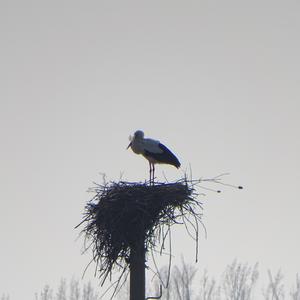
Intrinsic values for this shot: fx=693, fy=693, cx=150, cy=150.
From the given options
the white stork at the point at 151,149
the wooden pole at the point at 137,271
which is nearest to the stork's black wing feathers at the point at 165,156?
the white stork at the point at 151,149

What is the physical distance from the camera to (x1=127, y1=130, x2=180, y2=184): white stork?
11.3m

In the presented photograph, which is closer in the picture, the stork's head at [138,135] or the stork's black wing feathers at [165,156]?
the stork's black wing feathers at [165,156]

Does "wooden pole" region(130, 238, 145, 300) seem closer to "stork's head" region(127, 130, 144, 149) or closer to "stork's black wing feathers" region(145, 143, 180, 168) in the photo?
"stork's black wing feathers" region(145, 143, 180, 168)

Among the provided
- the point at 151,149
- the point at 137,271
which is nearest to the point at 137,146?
the point at 151,149

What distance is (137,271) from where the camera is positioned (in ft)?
25.1

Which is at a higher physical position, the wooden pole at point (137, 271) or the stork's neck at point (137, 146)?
the stork's neck at point (137, 146)

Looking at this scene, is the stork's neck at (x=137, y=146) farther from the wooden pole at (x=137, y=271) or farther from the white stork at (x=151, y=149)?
the wooden pole at (x=137, y=271)

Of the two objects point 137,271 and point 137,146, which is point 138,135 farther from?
point 137,271

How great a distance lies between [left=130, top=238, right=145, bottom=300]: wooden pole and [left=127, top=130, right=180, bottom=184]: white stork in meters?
3.39

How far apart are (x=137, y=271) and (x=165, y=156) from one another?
4.11 meters

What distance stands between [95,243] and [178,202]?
116cm

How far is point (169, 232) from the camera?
8.42 m

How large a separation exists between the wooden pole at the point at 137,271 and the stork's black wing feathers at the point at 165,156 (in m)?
3.42

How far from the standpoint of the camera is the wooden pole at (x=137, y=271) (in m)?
7.45
